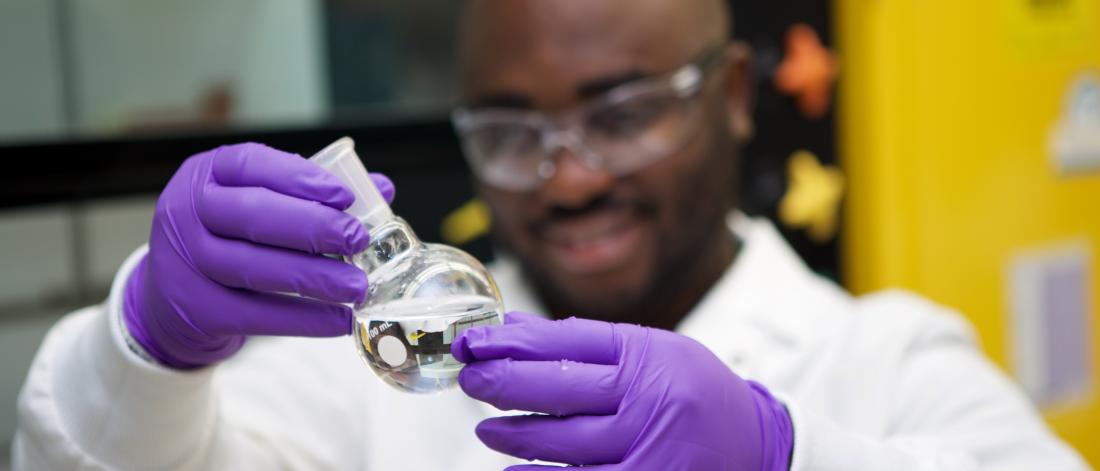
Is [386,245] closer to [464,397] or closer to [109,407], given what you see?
[109,407]

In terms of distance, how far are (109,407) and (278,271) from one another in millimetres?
295

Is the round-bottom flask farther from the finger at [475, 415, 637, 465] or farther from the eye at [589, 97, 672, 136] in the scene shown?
the eye at [589, 97, 672, 136]

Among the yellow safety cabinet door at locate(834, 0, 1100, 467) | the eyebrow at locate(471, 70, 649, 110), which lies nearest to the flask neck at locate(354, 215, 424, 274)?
the eyebrow at locate(471, 70, 649, 110)

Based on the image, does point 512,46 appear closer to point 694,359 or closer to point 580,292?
point 580,292

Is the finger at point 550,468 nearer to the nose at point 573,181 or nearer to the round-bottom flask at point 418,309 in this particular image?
the round-bottom flask at point 418,309

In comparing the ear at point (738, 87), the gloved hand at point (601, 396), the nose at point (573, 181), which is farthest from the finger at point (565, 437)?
Answer: the ear at point (738, 87)

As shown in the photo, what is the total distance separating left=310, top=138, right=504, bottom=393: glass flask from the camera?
838 millimetres

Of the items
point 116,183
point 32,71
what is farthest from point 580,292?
point 32,71

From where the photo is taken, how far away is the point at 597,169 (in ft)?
4.48

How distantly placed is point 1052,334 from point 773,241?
118cm

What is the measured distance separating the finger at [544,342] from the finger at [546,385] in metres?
0.01

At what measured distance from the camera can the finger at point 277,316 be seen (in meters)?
0.97

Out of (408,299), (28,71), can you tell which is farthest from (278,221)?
(28,71)

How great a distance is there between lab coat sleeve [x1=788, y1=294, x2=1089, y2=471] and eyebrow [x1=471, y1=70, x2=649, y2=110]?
0.49 metres
